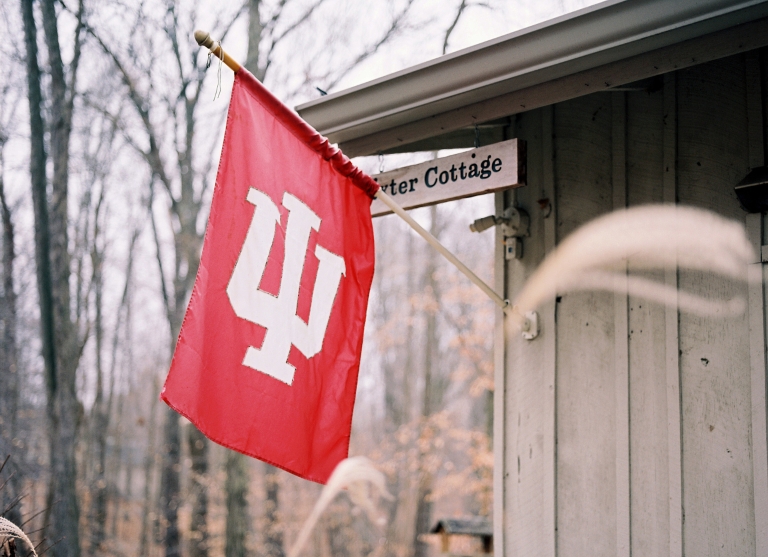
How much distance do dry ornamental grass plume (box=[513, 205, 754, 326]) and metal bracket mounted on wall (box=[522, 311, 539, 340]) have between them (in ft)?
0.15

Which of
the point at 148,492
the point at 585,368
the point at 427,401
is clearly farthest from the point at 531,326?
the point at 148,492

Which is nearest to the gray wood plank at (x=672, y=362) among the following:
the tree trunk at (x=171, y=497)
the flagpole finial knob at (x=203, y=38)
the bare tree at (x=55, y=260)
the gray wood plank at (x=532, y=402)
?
the gray wood plank at (x=532, y=402)

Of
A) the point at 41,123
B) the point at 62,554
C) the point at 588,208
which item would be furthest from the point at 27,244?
the point at 588,208

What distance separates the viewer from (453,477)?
1548 cm

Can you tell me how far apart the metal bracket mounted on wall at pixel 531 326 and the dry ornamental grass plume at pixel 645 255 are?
0.05 meters

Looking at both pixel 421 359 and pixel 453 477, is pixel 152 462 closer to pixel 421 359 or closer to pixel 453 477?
pixel 421 359

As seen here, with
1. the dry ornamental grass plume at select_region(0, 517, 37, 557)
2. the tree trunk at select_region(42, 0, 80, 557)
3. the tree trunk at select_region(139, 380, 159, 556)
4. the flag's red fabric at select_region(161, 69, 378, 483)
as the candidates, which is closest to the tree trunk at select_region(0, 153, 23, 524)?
the tree trunk at select_region(42, 0, 80, 557)

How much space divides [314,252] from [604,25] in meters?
1.38

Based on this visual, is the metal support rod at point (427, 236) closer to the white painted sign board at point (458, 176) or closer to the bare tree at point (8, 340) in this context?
the white painted sign board at point (458, 176)

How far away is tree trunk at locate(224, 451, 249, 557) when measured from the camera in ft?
38.8

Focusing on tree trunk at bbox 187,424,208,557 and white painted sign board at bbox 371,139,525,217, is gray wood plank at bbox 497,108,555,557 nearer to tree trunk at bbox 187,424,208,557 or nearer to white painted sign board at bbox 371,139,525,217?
white painted sign board at bbox 371,139,525,217

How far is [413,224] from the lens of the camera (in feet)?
10.4

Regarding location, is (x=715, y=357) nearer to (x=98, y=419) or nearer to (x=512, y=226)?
(x=512, y=226)

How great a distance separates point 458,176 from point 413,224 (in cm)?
40
